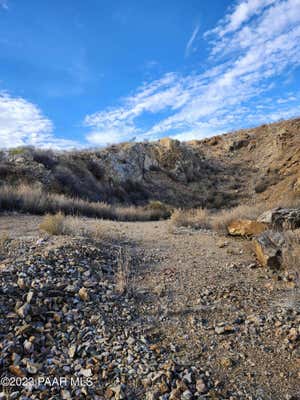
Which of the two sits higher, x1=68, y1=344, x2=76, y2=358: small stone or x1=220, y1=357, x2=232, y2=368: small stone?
x1=68, y1=344, x2=76, y2=358: small stone

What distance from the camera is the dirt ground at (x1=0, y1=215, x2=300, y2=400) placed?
2.72m

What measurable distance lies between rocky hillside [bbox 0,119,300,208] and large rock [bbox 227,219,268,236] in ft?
24.0

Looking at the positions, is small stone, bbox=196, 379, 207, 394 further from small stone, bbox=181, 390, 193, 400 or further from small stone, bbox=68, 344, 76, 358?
small stone, bbox=68, 344, 76, 358

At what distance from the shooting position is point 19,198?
9.62 m

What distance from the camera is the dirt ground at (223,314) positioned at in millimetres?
2721

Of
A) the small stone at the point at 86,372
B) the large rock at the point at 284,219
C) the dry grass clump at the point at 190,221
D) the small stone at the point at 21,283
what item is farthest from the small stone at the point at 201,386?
the dry grass clump at the point at 190,221

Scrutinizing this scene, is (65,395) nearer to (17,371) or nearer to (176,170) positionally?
(17,371)

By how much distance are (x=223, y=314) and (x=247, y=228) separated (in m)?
3.56

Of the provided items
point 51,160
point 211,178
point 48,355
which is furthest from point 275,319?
point 211,178

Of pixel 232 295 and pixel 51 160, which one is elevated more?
pixel 51 160

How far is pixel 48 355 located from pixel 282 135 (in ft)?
97.7

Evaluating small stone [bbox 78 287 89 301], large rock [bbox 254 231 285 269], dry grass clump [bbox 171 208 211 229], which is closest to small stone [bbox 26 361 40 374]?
small stone [bbox 78 287 89 301]

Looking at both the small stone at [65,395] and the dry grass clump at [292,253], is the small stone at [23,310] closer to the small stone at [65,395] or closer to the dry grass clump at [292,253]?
the small stone at [65,395]

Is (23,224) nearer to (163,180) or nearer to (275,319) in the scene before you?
(275,319)
